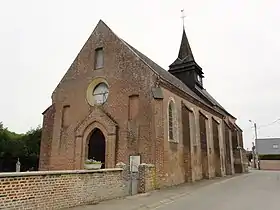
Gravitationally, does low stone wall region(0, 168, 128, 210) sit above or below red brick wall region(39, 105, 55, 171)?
below

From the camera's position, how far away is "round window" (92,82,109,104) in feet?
66.8

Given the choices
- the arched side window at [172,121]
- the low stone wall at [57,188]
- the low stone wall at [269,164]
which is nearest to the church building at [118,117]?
the arched side window at [172,121]

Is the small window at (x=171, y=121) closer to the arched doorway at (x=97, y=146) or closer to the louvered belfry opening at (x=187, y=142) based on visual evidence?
the louvered belfry opening at (x=187, y=142)

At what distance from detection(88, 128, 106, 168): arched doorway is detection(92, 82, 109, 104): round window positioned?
7.11 feet

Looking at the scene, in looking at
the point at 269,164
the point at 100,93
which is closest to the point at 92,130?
the point at 100,93

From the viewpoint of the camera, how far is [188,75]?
112ft

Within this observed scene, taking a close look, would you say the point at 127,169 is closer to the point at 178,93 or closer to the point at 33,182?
the point at 33,182

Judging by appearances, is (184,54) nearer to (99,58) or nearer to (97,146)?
(99,58)

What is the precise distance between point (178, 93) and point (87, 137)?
7269 mm

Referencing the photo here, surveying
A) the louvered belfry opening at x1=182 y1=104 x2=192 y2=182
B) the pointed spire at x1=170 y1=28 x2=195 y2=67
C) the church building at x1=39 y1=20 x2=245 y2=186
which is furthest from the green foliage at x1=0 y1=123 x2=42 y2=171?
the louvered belfry opening at x1=182 y1=104 x2=192 y2=182

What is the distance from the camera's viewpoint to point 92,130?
64.7ft

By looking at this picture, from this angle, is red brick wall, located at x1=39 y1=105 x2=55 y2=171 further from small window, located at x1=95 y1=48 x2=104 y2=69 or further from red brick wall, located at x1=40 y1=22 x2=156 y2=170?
small window, located at x1=95 y1=48 x2=104 y2=69

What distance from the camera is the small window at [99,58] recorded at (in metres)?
21.1

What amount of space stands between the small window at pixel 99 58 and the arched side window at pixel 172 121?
5722 mm
